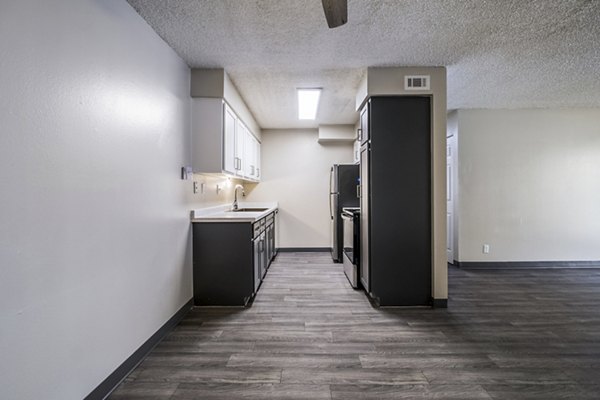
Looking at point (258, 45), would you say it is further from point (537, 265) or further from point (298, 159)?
point (537, 265)

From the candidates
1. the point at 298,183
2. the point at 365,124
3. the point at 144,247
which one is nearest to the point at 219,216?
the point at 144,247

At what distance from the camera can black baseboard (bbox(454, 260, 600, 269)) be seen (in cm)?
475

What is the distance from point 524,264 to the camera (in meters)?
4.76

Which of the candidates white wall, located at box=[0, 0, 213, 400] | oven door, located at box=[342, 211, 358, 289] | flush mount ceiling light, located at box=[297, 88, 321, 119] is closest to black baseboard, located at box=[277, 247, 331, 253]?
oven door, located at box=[342, 211, 358, 289]

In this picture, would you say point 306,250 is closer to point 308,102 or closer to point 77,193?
point 308,102

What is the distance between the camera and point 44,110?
1.39 meters

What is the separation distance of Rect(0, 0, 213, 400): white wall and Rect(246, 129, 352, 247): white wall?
11.9 feet

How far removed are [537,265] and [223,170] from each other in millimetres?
5147

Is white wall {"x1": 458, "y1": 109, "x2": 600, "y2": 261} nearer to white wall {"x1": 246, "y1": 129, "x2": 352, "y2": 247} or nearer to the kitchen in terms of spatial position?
the kitchen

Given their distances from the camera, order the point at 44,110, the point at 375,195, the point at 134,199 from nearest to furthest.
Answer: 1. the point at 44,110
2. the point at 134,199
3. the point at 375,195

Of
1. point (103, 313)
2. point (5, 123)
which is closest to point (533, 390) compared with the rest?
point (103, 313)

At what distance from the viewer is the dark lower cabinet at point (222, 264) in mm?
3141

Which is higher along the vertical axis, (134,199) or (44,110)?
(44,110)

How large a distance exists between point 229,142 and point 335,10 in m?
2.16
